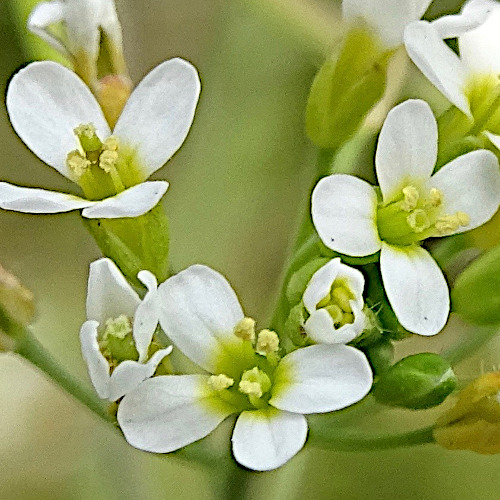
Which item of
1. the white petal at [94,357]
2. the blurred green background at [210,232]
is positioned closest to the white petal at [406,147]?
the white petal at [94,357]

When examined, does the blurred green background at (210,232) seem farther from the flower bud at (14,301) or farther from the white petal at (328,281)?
the white petal at (328,281)

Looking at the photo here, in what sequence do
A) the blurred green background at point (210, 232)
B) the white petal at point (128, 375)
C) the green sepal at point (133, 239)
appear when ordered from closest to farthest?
the white petal at point (128, 375)
the green sepal at point (133, 239)
the blurred green background at point (210, 232)

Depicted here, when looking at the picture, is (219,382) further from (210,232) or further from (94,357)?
(210,232)

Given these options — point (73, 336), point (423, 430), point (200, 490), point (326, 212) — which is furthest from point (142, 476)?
point (326, 212)

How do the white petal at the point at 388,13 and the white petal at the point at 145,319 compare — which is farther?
the white petal at the point at 388,13

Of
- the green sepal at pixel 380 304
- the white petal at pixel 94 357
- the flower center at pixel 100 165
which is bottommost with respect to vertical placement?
the green sepal at pixel 380 304

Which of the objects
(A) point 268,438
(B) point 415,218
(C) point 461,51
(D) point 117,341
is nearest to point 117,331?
(D) point 117,341

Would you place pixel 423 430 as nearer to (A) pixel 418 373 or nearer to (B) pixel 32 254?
(A) pixel 418 373
